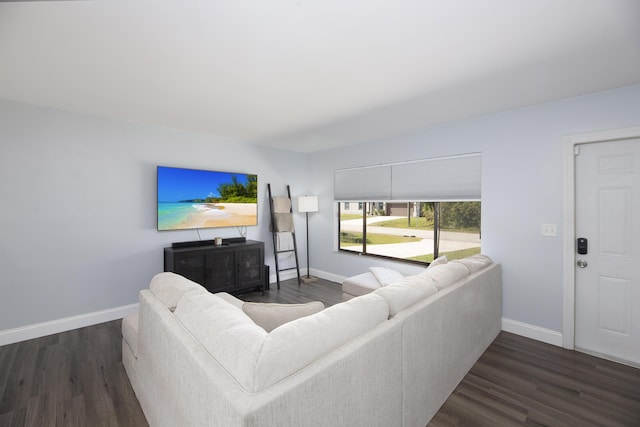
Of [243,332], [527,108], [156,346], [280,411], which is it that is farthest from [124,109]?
[527,108]

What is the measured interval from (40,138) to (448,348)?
431cm

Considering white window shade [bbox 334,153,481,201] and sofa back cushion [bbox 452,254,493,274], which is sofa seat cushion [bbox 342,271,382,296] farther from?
white window shade [bbox 334,153,481,201]

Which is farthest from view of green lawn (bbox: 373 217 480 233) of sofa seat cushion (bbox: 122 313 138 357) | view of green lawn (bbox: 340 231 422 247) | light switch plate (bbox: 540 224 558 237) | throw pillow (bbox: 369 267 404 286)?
sofa seat cushion (bbox: 122 313 138 357)

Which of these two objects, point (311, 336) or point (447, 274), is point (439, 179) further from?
point (311, 336)

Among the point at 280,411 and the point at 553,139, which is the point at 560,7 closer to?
the point at 553,139

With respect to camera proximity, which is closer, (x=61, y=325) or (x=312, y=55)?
(x=312, y=55)

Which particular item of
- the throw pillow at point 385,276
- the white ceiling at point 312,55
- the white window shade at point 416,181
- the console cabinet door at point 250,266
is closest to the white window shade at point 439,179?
the white window shade at point 416,181

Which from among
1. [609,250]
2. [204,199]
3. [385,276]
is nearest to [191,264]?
[204,199]

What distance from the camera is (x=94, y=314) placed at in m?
3.22

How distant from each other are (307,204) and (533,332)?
11.3 ft

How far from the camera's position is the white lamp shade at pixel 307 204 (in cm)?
489

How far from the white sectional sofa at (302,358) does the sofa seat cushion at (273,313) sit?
0.36 ft

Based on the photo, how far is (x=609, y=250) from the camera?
2.54 metres

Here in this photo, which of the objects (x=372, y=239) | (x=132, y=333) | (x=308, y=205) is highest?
(x=308, y=205)
